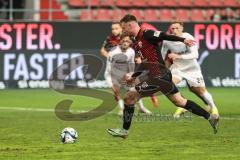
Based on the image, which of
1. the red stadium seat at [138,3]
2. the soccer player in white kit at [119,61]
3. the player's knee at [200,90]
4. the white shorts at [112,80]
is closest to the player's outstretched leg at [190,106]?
the player's knee at [200,90]

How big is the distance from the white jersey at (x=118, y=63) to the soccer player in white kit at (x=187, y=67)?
212 centimetres

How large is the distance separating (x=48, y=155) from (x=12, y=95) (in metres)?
11.1

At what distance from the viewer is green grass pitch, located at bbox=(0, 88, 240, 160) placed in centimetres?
1071

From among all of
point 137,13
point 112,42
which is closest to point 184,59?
point 112,42

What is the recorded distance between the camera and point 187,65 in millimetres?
15359

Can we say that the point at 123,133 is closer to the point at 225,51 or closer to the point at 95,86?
the point at 95,86

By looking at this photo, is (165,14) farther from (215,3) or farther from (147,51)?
(147,51)

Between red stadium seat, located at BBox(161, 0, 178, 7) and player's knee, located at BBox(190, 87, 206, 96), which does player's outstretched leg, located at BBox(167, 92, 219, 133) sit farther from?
red stadium seat, located at BBox(161, 0, 178, 7)

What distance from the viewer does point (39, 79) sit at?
22.9 meters

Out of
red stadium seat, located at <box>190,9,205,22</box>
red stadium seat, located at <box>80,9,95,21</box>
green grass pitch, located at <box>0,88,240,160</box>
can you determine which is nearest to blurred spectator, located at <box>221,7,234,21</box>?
red stadium seat, located at <box>190,9,205,22</box>

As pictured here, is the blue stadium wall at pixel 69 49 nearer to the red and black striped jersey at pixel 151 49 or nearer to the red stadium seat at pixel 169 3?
the red stadium seat at pixel 169 3

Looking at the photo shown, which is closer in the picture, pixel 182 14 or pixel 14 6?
pixel 182 14

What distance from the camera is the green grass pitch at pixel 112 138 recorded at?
422 inches

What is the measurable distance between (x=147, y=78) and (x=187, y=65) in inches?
108
